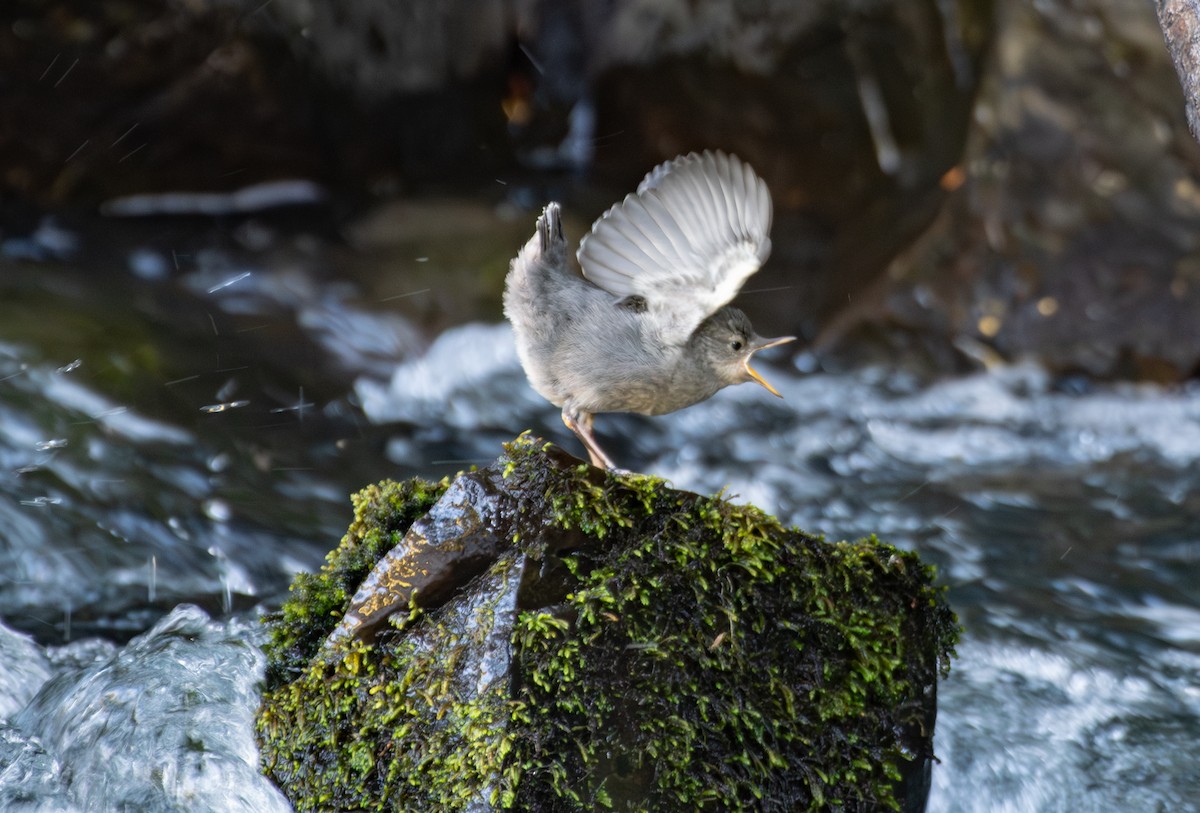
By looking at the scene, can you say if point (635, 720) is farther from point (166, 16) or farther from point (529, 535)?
point (166, 16)

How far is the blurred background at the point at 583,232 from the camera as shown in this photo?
603 centimetres

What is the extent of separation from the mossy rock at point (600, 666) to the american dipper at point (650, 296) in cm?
48

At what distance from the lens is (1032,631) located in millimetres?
5004

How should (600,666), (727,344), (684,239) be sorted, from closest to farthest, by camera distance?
(600,666)
(684,239)
(727,344)

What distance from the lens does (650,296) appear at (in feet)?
11.4

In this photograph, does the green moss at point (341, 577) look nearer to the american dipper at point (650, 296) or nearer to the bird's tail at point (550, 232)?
the american dipper at point (650, 296)

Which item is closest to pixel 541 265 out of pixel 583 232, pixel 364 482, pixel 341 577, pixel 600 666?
pixel 341 577

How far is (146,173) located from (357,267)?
1.73 metres

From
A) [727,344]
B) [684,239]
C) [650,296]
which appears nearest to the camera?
[684,239]

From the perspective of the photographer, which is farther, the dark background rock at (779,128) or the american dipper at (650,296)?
the dark background rock at (779,128)

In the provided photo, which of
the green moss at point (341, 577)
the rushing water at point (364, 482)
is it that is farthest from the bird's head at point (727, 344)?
the rushing water at point (364, 482)

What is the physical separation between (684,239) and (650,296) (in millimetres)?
313

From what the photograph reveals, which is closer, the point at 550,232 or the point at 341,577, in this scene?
the point at 341,577

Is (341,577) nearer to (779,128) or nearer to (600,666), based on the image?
(600,666)
